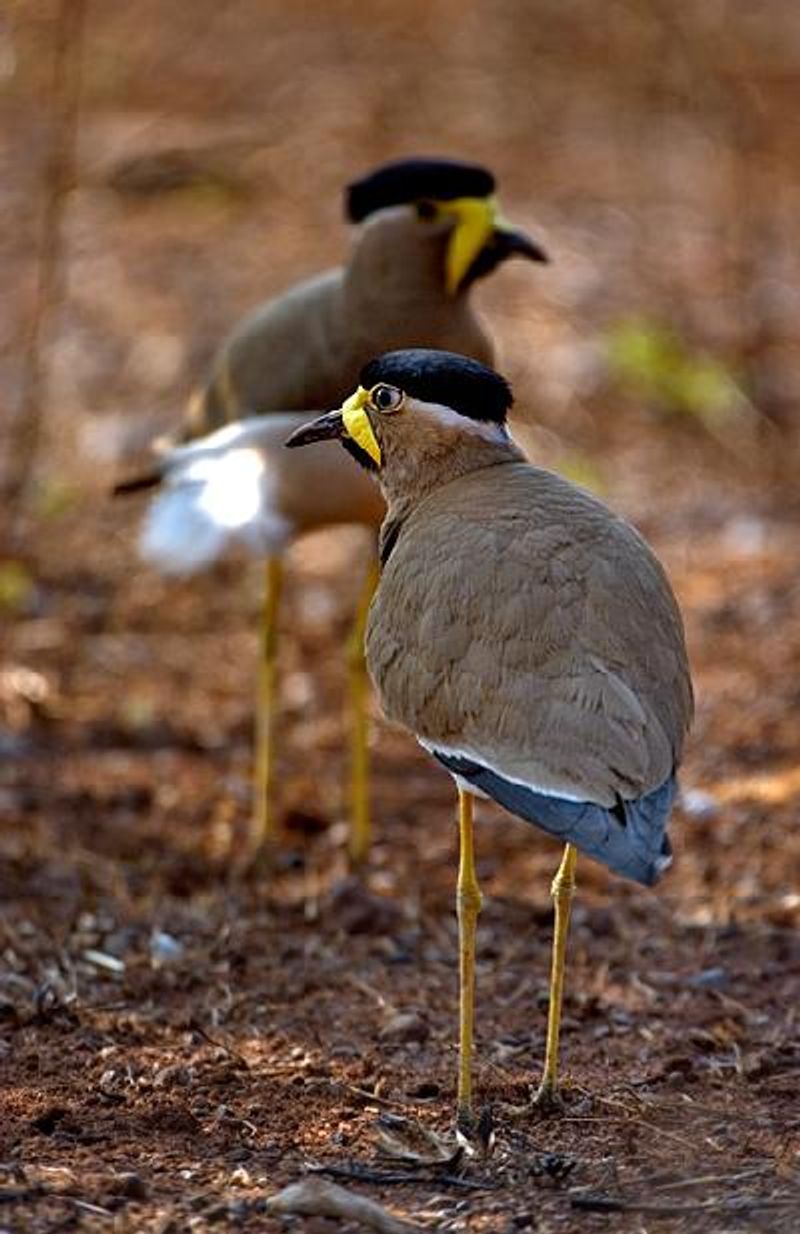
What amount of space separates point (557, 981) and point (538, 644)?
0.74 metres

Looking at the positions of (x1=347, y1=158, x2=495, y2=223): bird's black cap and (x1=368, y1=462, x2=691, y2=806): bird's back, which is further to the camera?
(x1=347, y1=158, x2=495, y2=223): bird's black cap

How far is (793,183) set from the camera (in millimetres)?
11883

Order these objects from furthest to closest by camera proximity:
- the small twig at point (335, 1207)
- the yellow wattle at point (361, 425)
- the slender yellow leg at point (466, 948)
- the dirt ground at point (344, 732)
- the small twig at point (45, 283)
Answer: the small twig at point (45, 283) < the yellow wattle at point (361, 425) < the slender yellow leg at point (466, 948) < the dirt ground at point (344, 732) < the small twig at point (335, 1207)

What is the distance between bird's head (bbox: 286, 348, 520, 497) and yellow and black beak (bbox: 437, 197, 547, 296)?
1.51 m

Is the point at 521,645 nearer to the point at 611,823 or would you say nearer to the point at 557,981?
the point at 611,823

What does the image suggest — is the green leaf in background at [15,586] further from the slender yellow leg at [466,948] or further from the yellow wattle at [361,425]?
the slender yellow leg at [466,948]

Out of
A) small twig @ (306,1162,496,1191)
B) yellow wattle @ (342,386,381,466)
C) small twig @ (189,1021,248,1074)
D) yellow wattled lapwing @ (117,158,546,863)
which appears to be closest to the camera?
small twig @ (306,1162,496,1191)

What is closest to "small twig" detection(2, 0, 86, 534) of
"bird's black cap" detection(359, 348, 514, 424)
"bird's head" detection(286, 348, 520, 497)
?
"bird's head" detection(286, 348, 520, 497)

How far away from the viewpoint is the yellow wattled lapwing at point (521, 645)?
400 cm

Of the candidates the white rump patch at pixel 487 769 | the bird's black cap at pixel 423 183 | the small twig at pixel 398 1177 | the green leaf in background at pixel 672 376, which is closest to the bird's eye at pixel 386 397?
the white rump patch at pixel 487 769

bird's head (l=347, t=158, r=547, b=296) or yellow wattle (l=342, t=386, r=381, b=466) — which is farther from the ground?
yellow wattle (l=342, t=386, r=381, b=466)

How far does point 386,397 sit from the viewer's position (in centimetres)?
476

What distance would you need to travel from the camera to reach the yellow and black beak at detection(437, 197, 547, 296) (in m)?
6.29

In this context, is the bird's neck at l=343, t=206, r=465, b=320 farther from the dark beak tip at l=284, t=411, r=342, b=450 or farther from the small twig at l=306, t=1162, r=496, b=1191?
the small twig at l=306, t=1162, r=496, b=1191
